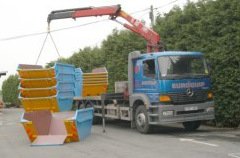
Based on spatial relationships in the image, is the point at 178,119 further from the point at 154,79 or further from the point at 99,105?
the point at 99,105

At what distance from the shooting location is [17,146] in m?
14.9

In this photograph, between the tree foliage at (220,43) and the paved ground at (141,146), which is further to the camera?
the tree foliage at (220,43)

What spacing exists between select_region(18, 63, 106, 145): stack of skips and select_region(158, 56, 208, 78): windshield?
282 centimetres

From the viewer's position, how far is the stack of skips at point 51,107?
15352 mm

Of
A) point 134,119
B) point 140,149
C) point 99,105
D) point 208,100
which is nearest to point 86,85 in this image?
point 99,105

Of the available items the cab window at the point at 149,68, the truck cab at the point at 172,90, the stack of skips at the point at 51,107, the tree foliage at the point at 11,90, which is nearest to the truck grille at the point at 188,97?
the truck cab at the point at 172,90

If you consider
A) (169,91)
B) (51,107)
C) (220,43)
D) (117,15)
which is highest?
(117,15)

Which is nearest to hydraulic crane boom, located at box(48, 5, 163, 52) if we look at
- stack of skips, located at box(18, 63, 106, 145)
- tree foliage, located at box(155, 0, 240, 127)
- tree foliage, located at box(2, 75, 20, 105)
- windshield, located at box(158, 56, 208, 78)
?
tree foliage, located at box(155, 0, 240, 127)

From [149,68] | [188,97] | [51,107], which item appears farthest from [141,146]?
[51,107]

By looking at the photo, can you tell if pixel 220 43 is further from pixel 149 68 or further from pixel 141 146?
pixel 141 146

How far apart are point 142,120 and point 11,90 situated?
42.3 metres

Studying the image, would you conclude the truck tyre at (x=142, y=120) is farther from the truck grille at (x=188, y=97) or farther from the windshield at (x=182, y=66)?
the windshield at (x=182, y=66)

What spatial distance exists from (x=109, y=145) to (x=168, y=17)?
8610mm

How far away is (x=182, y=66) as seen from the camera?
54.1ft
